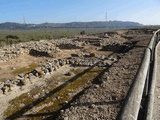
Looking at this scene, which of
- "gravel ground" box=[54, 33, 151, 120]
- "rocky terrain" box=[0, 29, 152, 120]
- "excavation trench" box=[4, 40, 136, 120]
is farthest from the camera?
"excavation trench" box=[4, 40, 136, 120]

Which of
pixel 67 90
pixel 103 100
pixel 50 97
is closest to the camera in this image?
pixel 103 100

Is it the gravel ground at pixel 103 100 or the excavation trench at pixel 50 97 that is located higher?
the gravel ground at pixel 103 100

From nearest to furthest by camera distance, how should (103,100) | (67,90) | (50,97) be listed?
1. (103,100)
2. (50,97)
3. (67,90)

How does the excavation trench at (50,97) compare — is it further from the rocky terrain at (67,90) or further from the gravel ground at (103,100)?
the gravel ground at (103,100)

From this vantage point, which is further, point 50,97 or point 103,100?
point 50,97

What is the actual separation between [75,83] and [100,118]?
6.22 m

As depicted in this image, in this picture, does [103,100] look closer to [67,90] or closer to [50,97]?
[50,97]

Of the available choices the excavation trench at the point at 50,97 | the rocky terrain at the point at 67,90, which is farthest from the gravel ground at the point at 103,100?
the excavation trench at the point at 50,97

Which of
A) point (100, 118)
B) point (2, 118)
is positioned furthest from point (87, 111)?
point (2, 118)

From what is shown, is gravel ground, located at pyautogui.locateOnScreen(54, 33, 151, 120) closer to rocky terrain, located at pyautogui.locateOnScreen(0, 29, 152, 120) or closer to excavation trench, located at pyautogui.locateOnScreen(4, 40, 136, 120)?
rocky terrain, located at pyautogui.locateOnScreen(0, 29, 152, 120)

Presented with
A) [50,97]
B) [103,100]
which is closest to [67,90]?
[50,97]

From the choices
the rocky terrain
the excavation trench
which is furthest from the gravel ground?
the excavation trench

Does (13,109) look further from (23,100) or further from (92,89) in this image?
(92,89)

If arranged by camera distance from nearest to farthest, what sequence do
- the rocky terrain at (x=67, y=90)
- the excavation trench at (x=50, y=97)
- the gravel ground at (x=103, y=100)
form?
the gravel ground at (x=103, y=100) → the rocky terrain at (x=67, y=90) → the excavation trench at (x=50, y=97)
